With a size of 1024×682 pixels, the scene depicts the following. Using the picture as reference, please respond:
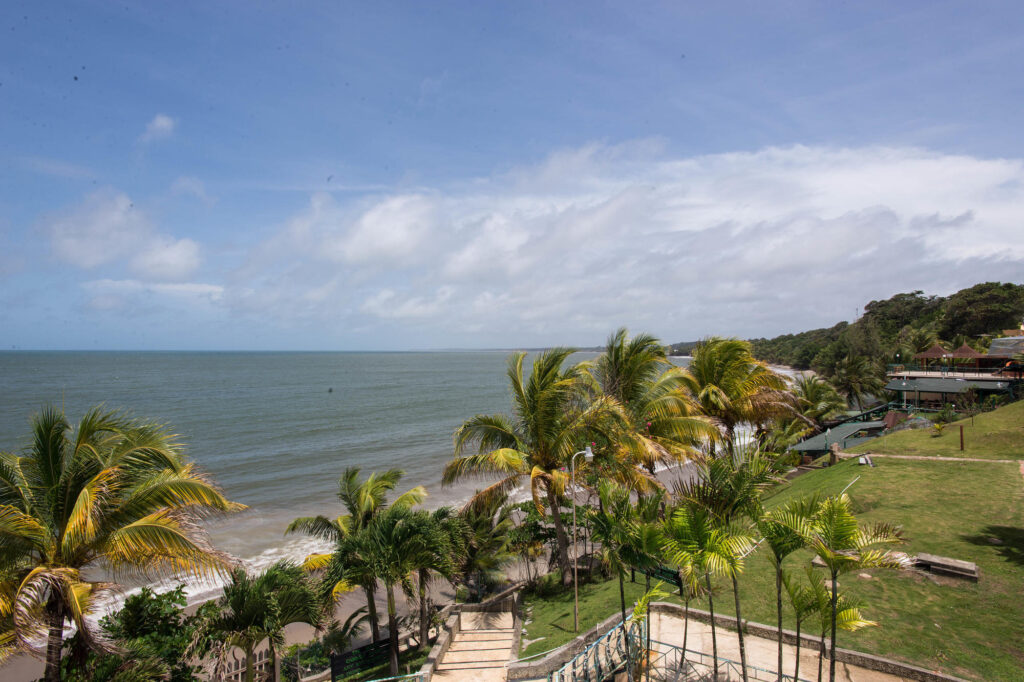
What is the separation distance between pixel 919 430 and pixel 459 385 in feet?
263

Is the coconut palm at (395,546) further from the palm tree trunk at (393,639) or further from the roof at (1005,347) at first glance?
the roof at (1005,347)

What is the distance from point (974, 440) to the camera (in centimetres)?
1827

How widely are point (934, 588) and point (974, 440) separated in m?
12.3

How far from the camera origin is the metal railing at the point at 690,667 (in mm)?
7672

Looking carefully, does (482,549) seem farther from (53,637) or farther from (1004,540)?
(1004,540)

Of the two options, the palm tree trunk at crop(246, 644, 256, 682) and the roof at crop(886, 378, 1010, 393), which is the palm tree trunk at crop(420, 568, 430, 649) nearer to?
the palm tree trunk at crop(246, 644, 256, 682)

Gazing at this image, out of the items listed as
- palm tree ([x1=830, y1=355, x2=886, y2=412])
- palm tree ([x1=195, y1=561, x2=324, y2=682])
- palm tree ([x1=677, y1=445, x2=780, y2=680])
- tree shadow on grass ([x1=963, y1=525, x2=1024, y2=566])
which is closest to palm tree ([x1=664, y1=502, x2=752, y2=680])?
palm tree ([x1=677, y1=445, x2=780, y2=680])

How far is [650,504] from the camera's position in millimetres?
7348

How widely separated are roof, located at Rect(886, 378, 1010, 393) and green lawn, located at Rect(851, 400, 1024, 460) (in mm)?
7282

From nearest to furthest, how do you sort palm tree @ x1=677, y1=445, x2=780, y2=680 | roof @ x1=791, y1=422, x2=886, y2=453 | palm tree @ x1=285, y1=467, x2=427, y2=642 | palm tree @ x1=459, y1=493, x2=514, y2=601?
palm tree @ x1=677, y1=445, x2=780, y2=680 → palm tree @ x1=285, y1=467, x2=427, y2=642 → palm tree @ x1=459, y1=493, x2=514, y2=601 → roof @ x1=791, y1=422, x2=886, y2=453

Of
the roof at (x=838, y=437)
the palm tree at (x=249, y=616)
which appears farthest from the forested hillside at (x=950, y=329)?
the palm tree at (x=249, y=616)

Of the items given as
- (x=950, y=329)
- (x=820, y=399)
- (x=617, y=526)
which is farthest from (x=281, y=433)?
(x=950, y=329)

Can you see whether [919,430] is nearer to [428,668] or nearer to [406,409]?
[428,668]

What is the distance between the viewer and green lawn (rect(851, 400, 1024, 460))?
55.5ft
